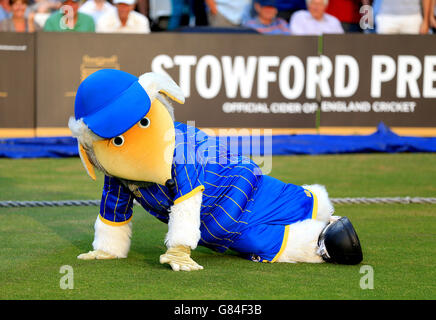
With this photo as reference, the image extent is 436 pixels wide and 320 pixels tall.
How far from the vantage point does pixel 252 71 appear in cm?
1010

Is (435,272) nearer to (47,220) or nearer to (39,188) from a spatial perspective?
(47,220)

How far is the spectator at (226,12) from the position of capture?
1162 centimetres

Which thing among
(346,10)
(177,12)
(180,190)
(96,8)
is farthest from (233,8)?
(180,190)

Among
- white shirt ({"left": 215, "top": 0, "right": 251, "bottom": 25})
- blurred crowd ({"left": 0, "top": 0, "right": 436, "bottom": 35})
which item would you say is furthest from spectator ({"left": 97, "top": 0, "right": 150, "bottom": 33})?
white shirt ({"left": 215, "top": 0, "right": 251, "bottom": 25})

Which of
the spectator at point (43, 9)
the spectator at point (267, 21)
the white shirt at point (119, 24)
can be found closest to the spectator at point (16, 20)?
the spectator at point (43, 9)

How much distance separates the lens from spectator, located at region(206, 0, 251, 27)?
38.1ft

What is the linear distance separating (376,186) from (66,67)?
14.6 feet

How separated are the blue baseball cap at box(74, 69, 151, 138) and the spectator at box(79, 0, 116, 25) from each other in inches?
294

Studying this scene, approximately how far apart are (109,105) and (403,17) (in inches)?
328

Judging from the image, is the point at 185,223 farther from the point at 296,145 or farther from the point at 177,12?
the point at 177,12

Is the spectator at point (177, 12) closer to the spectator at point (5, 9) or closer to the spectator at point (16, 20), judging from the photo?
the spectator at point (16, 20)

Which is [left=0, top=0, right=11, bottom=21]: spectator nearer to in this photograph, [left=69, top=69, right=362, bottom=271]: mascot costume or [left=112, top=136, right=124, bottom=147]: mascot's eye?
[left=69, top=69, right=362, bottom=271]: mascot costume

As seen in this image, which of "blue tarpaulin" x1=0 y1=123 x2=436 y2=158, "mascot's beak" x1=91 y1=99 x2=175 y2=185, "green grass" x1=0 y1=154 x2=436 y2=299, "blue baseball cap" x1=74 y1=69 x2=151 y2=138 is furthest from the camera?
"blue tarpaulin" x1=0 y1=123 x2=436 y2=158

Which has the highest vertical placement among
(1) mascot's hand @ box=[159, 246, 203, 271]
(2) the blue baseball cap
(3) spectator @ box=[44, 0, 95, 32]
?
(3) spectator @ box=[44, 0, 95, 32]
